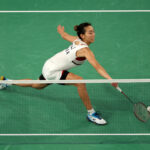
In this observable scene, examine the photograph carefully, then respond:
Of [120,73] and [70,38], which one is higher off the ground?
[70,38]

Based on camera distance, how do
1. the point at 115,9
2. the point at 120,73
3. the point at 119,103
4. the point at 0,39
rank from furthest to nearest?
the point at 115,9, the point at 0,39, the point at 120,73, the point at 119,103

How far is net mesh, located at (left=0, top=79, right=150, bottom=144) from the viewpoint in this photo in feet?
15.6

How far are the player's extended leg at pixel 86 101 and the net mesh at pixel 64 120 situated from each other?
8 centimetres

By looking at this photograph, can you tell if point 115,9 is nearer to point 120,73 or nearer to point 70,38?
point 120,73

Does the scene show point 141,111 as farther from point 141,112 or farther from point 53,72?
point 53,72

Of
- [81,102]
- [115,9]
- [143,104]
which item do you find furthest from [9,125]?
[115,9]

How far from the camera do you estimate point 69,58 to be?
4918mm

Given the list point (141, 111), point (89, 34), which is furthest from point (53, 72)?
point (141, 111)

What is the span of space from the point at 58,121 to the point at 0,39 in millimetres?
2997

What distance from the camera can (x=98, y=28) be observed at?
7.27m

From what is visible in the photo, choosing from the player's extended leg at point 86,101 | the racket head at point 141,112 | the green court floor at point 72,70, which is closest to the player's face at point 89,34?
the player's extended leg at point 86,101

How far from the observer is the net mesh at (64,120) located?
4758mm

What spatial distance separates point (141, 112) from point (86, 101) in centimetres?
87

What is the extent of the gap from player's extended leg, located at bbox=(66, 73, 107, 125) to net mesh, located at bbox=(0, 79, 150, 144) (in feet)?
0.25
